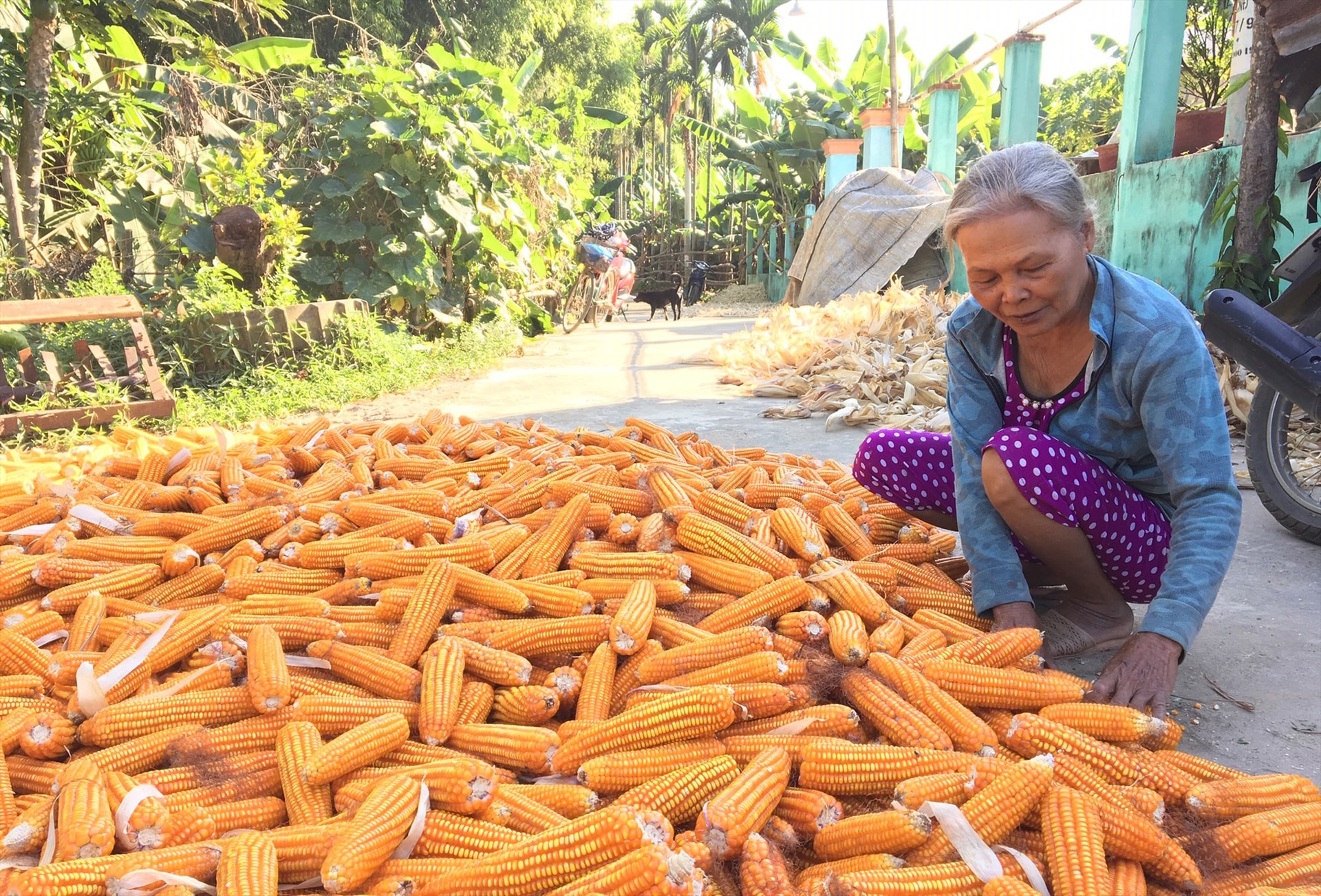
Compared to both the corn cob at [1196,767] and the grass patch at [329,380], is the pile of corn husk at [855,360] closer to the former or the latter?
the grass patch at [329,380]

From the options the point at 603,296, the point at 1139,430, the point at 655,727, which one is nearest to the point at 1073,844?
the point at 655,727

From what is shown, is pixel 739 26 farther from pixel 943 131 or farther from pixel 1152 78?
pixel 1152 78

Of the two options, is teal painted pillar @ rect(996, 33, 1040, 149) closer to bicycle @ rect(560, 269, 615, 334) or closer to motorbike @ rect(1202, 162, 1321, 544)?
bicycle @ rect(560, 269, 615, 334)

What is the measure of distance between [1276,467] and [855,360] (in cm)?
424

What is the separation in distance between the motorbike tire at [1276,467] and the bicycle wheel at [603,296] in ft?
40.1

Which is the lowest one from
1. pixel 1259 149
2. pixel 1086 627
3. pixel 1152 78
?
pixel 1086 627

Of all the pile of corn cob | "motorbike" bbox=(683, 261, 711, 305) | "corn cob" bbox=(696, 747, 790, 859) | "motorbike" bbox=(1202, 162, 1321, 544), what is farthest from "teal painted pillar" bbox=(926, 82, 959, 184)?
"corn cob" bbox=(696, 747, 790, 859)

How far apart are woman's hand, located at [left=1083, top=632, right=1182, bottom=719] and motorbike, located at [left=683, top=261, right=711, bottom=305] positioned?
2121cm

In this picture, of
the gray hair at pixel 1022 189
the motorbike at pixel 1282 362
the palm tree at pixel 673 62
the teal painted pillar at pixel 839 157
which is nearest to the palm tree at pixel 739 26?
the palm tree at pixel 673 62

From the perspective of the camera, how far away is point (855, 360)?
7.58m

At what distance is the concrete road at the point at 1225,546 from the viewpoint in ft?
7.16

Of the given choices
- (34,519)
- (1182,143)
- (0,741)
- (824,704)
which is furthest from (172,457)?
(1182,143)

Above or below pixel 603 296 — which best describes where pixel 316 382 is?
below

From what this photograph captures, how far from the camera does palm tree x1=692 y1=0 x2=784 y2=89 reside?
1098 inches
